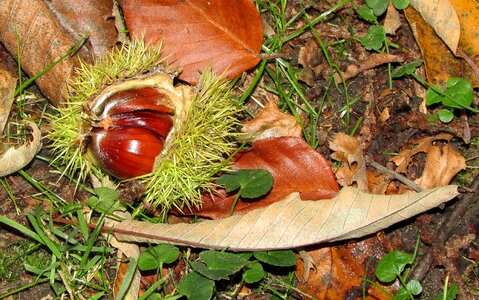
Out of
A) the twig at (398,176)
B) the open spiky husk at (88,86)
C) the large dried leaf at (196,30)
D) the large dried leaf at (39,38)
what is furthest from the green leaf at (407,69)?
the large dried leaf at (39,38)

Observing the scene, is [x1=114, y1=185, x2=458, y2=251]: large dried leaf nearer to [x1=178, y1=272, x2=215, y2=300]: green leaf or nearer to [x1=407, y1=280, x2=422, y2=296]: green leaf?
[x1=178, y1=272, x2=215, y2=300]: green leaf

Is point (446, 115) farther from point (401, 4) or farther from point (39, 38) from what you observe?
point (39, 38)

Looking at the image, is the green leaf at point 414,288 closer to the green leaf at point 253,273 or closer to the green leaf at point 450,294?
the green leaf at point 450,294

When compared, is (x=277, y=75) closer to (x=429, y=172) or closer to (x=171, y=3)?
(x=171, y=3)

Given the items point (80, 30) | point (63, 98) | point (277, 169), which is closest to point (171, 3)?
point (80, 30)

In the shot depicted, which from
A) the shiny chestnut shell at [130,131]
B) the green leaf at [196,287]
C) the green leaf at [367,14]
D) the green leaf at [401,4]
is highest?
the green leaf at [401,4]

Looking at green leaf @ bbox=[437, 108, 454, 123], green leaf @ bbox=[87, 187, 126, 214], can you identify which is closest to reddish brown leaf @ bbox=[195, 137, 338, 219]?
green leaf @ bbox=[87, 187, 126, 214]
